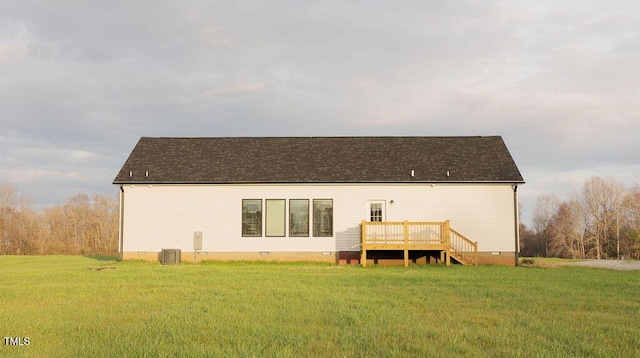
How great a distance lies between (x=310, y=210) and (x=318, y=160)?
302cm

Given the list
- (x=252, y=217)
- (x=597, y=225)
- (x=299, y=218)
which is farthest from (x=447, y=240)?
(x=597, y=225)

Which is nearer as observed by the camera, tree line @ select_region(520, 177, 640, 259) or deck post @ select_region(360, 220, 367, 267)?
deck post @ select_region(360, 220, 367, 267)

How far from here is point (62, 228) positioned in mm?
69938

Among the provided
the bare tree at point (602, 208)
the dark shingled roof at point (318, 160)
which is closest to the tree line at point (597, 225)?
the bare tree at point (602, 208)

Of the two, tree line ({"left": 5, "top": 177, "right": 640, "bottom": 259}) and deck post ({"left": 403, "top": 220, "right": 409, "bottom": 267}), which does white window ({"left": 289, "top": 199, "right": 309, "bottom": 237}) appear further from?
tree line ({"left": 5, "top": 177, "right": 640, "bottom": 259})

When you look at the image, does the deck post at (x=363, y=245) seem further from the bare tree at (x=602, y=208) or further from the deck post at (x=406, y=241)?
the bare tree at (x=602, y=208)

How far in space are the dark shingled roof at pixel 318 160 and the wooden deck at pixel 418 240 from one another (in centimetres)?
236

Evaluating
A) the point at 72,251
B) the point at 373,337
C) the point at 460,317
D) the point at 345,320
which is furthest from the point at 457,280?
the point at 72,251

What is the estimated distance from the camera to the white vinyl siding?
29.3m

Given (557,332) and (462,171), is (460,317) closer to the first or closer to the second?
(557,332)

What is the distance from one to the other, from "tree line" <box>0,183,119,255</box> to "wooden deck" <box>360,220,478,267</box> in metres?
30.9

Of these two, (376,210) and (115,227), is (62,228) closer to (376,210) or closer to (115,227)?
(115,227)

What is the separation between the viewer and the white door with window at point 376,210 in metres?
29.4

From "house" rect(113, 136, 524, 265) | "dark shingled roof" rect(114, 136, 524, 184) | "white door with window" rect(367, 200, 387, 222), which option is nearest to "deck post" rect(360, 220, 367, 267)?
"house" rect(113, 136, 524, 265)
